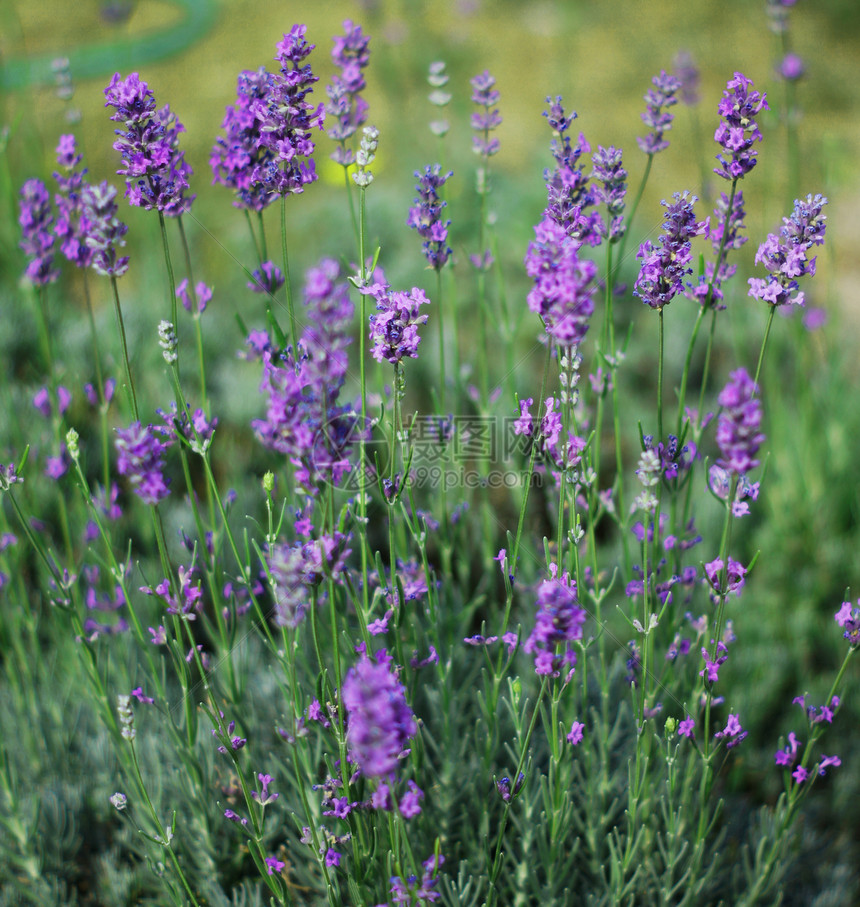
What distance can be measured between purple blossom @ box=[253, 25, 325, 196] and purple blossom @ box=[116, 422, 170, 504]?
0.56 m

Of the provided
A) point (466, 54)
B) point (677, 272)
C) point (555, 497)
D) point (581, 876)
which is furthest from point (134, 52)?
point (581, 876)

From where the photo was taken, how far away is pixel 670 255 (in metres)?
1.44

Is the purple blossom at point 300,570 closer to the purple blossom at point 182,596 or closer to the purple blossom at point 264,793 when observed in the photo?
the purple blossom at point 182,596

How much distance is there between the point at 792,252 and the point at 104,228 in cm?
129

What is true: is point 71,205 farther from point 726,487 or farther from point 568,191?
point 726,487

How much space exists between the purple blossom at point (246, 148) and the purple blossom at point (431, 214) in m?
0.32

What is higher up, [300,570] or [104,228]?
[104,228]

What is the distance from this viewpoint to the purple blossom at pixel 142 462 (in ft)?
4.02

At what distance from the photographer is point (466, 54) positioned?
6598mm

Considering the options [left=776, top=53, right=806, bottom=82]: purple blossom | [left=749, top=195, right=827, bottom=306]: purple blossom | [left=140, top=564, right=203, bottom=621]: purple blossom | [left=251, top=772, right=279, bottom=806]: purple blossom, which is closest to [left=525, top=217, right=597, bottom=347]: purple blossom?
[left=749, top=195, right=827, bottom=306]: purple blossom

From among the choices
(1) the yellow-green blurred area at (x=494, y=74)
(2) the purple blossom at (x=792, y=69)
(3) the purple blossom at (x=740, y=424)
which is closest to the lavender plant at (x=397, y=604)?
(3) the purple blossom at (x=740, y=424)

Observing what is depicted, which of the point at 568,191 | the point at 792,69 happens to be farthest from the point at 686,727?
the point at 792,69

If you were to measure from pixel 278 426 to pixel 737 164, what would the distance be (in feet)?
3.33

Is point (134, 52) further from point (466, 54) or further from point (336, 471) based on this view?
point (336, 471)
